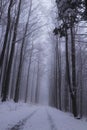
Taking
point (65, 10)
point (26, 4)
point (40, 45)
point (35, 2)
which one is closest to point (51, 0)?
point (35, 2)

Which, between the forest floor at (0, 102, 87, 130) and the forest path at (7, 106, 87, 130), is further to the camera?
the forest path at (7, 106, 87, 130)

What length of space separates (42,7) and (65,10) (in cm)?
953

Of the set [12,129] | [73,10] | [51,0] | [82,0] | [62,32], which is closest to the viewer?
[12,129]

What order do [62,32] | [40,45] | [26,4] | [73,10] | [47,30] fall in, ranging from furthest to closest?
[40,45]
[47,30]
[26,4]
[62,32]
[73,10]

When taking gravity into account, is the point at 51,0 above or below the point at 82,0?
above

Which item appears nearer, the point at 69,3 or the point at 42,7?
the point at 69,3

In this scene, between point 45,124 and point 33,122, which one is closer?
point 45,124

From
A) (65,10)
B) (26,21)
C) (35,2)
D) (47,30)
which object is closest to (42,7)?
(35,2)

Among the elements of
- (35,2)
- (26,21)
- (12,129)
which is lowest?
(12,129)

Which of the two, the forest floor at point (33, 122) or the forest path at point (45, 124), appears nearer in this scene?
the forest floor at point (33, 122)

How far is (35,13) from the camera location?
21.6 m

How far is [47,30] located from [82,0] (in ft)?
55.1

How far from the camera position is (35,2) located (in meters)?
20.8

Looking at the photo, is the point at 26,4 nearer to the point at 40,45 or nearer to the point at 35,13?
the point at 35,13
